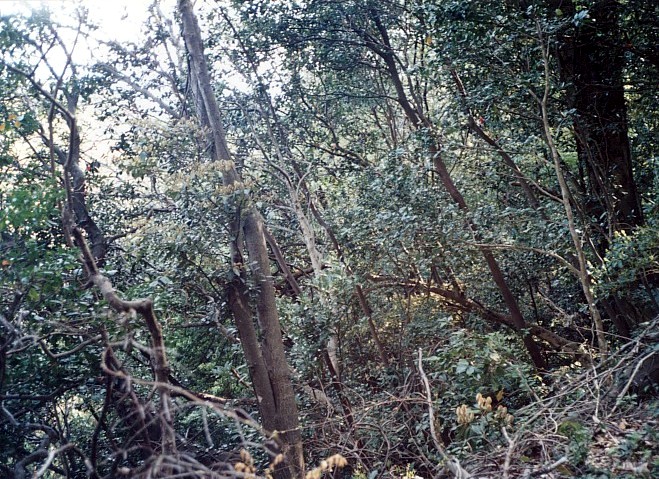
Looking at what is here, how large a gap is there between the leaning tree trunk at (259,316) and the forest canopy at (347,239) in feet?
0.09

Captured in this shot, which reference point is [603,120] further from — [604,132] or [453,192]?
[453,192]

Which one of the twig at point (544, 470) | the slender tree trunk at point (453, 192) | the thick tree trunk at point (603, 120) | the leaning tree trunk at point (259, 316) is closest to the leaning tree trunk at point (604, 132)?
the thick tree trunk at point (603, 120)

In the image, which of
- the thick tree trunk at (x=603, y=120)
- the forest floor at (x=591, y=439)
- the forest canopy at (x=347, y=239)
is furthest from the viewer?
the thick tree trunk at (x=603, y=120)

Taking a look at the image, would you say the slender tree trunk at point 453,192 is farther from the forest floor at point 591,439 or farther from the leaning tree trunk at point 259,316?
the forest floor at point 591,439

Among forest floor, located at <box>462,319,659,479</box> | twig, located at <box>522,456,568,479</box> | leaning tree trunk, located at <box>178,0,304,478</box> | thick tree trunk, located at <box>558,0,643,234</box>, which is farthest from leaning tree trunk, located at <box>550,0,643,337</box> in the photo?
twig, located at <box>522,456,568,479</box>

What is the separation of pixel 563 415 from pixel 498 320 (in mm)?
5215

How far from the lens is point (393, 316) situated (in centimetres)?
938

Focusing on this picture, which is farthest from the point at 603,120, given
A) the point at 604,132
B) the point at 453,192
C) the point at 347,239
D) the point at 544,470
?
the point at 544,470

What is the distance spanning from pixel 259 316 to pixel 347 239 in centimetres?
191

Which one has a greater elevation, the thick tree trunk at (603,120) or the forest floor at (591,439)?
the thick tree trunk at (603,120)

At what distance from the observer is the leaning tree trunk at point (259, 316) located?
7402 millimetres

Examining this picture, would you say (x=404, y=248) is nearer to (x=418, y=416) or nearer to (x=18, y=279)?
(x=418, y=416)

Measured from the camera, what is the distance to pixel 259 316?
782 cm

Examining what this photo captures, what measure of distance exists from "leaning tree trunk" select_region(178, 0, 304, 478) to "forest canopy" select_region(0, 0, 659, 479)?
0.09ft
